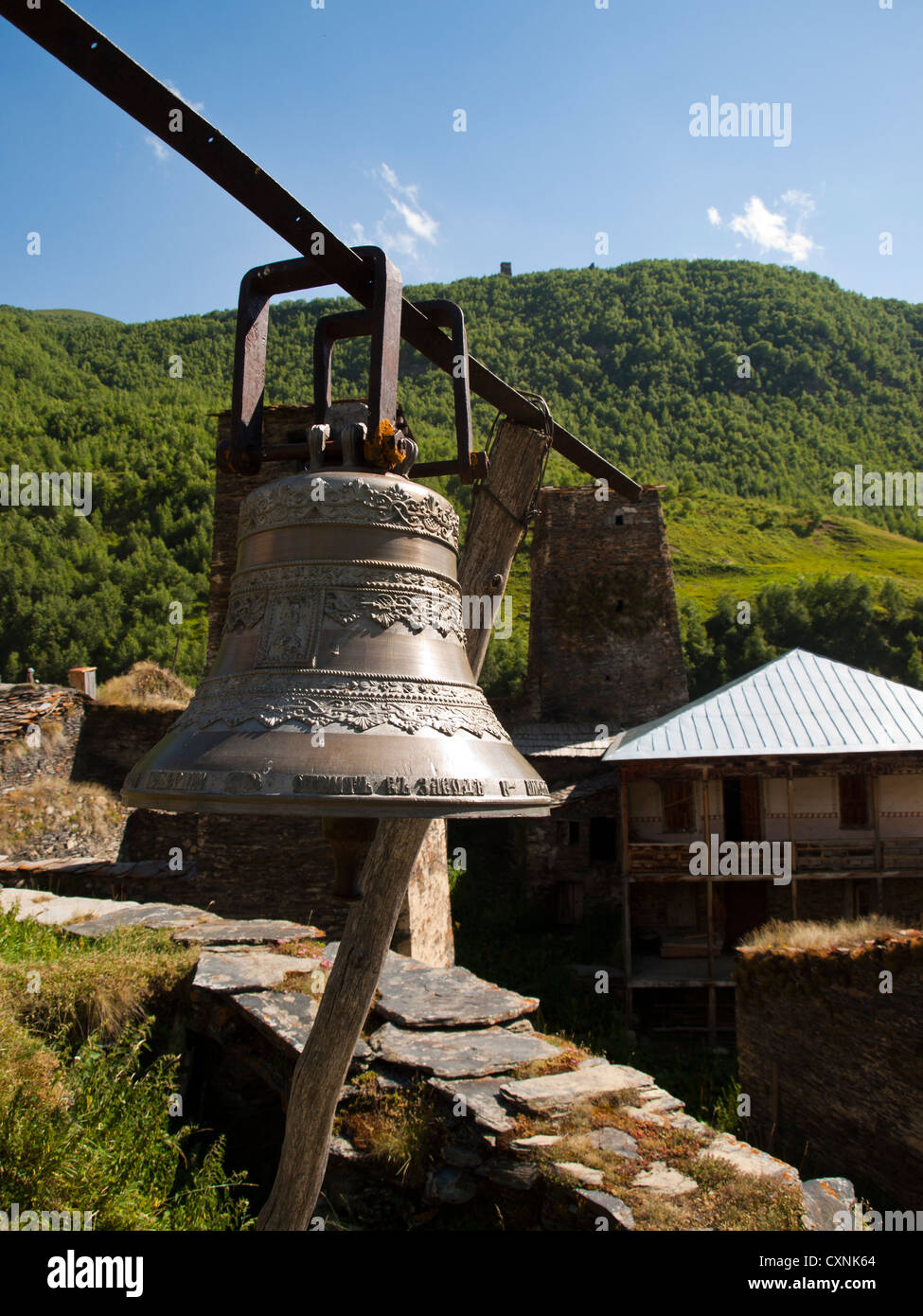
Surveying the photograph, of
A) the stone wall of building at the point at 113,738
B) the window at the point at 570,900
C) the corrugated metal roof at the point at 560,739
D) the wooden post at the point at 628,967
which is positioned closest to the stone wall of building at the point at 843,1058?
the wooden post at the point at 628,967

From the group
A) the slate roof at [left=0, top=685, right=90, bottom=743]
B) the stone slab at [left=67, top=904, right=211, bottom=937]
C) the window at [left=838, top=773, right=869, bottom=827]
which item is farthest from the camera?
the slate roof at [left=0, top=685, right=90, bottom=743]

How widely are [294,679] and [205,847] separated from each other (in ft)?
31.2

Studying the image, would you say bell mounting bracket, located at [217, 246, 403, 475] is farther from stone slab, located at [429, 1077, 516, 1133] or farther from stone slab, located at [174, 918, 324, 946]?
stone slab, located at [174, 918, 324, 946]

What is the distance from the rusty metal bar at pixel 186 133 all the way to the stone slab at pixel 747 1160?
130 inches

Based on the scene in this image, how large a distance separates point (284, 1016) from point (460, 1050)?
934mm

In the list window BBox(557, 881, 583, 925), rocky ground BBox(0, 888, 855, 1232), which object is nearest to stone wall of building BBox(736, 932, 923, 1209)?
rocky ground BBox(0, 888, 855, 1232)

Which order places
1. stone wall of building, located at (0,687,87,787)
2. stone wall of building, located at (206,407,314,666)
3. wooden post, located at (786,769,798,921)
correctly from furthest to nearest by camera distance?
stone wall of building, located at (0,687,87,787)
wooden post, located at (786,769,798,921)
stone wall of building, located at (206,407,314,666)

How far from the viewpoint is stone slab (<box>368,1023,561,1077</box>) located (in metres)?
4.25

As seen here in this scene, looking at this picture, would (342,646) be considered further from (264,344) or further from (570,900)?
(570,900)

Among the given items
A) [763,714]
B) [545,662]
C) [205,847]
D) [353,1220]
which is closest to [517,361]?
[545,662]

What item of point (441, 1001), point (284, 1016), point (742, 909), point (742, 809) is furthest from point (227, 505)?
point (742, 909)

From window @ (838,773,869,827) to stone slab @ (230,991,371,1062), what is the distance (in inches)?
512

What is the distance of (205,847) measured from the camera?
1084 centimetres
